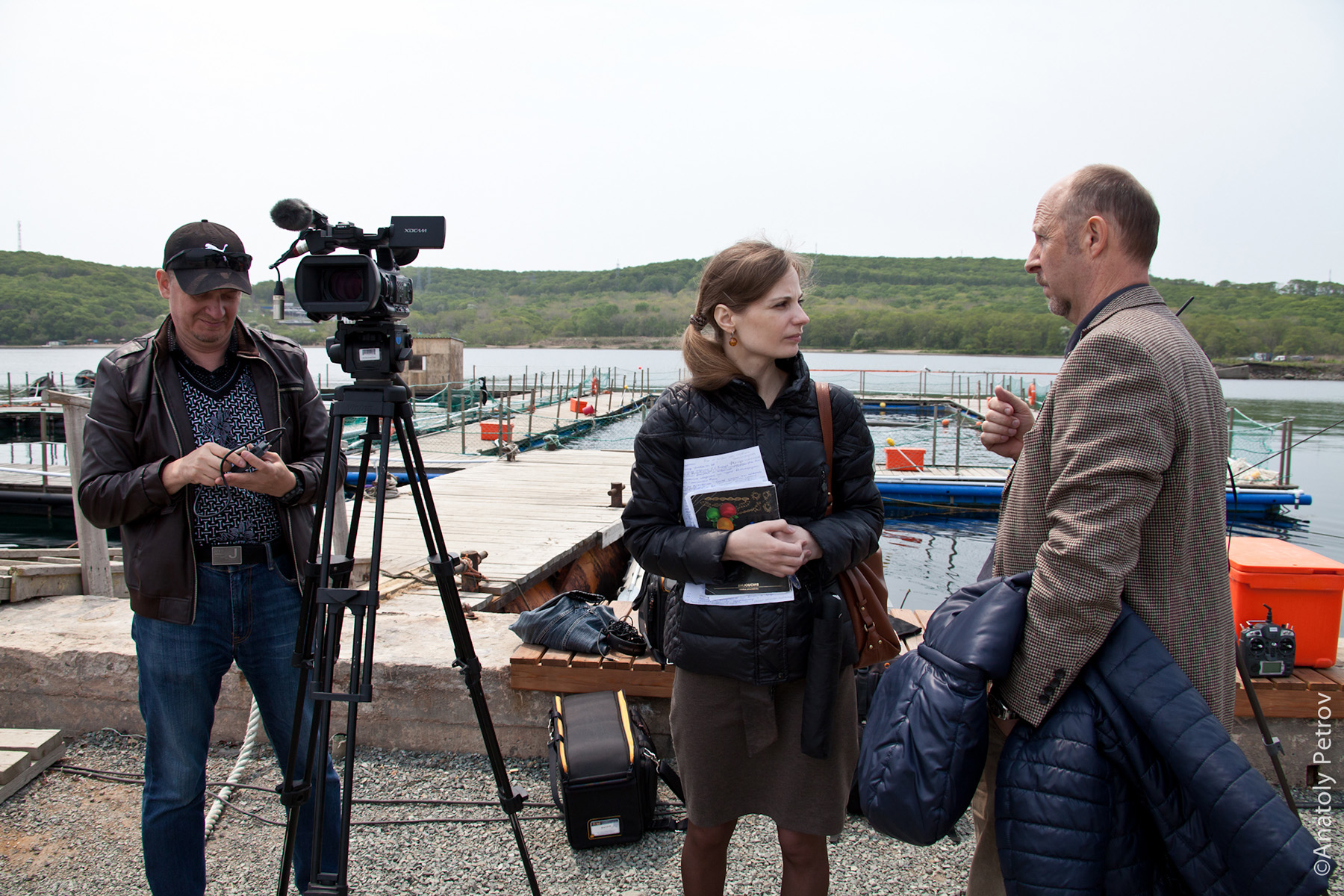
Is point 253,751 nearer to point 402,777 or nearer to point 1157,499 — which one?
point 402,777

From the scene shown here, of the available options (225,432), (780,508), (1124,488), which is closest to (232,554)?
(225,432)

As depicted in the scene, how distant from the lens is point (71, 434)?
340 cm

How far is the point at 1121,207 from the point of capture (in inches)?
57.2

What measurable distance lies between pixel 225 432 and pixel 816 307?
314 ft

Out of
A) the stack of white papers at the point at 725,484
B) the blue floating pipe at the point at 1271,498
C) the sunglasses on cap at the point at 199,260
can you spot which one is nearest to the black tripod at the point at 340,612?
the sunglasses on cap at the point at 199,260

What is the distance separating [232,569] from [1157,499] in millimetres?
2048

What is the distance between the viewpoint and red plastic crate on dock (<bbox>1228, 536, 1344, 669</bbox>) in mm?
2551

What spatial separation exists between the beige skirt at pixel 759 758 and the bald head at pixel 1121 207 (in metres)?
1.08

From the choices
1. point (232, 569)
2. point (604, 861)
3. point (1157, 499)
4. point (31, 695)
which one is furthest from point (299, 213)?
point (31, 695)

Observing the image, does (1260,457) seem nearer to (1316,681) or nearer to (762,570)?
(1316,681)

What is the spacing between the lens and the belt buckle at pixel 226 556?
73.6 inches

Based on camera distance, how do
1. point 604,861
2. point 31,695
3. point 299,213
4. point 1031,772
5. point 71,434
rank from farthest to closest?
point 71,434
point 31,695
point 604,861
point 299,213
point 1031,772

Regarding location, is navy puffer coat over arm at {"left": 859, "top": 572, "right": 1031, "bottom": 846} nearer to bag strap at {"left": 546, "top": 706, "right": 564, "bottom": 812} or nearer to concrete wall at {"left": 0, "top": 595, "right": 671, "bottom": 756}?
bag strap at {"left": 546, "top": 706, "right": 564, "bottom": 812}

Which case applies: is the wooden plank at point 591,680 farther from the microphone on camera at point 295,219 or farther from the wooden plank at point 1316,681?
the wooden plank at point 1316,681
